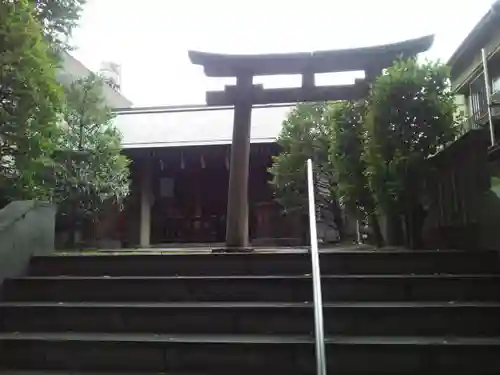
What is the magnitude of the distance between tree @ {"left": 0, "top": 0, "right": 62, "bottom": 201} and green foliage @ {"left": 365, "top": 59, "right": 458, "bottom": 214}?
3.14 m

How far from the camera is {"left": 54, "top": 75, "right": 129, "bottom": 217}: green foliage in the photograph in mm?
6801

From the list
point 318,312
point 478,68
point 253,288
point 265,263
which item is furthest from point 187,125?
point 318,312

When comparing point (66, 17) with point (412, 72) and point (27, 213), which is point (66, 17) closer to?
point (27, 213)

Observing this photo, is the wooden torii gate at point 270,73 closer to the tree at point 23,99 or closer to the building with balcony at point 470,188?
the building with balcony at point 470,188

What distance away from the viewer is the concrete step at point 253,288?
3434 millimetres

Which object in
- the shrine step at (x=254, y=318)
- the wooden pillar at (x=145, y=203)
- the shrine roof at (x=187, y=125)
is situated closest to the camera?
the shrine step at (x=254, y=318)

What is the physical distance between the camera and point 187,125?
42.5ft

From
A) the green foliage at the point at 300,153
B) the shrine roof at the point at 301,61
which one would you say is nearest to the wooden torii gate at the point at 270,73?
the shrine roof at the point at 301,61

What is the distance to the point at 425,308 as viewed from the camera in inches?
124

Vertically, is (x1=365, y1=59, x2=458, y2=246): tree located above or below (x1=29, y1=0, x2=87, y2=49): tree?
below

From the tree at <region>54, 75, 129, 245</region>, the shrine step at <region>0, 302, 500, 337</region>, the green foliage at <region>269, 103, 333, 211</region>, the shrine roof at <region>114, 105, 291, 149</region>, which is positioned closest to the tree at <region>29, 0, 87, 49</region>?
the tree at <region>54, 75, 129, 245</region>

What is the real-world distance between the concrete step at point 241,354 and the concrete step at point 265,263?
0.88m

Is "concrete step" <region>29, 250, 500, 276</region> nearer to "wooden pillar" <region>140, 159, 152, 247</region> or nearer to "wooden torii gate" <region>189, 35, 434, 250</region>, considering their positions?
"wooden torii gate" <region>189, 35, 434, 250</region>

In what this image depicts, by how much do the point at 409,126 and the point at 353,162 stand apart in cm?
151
